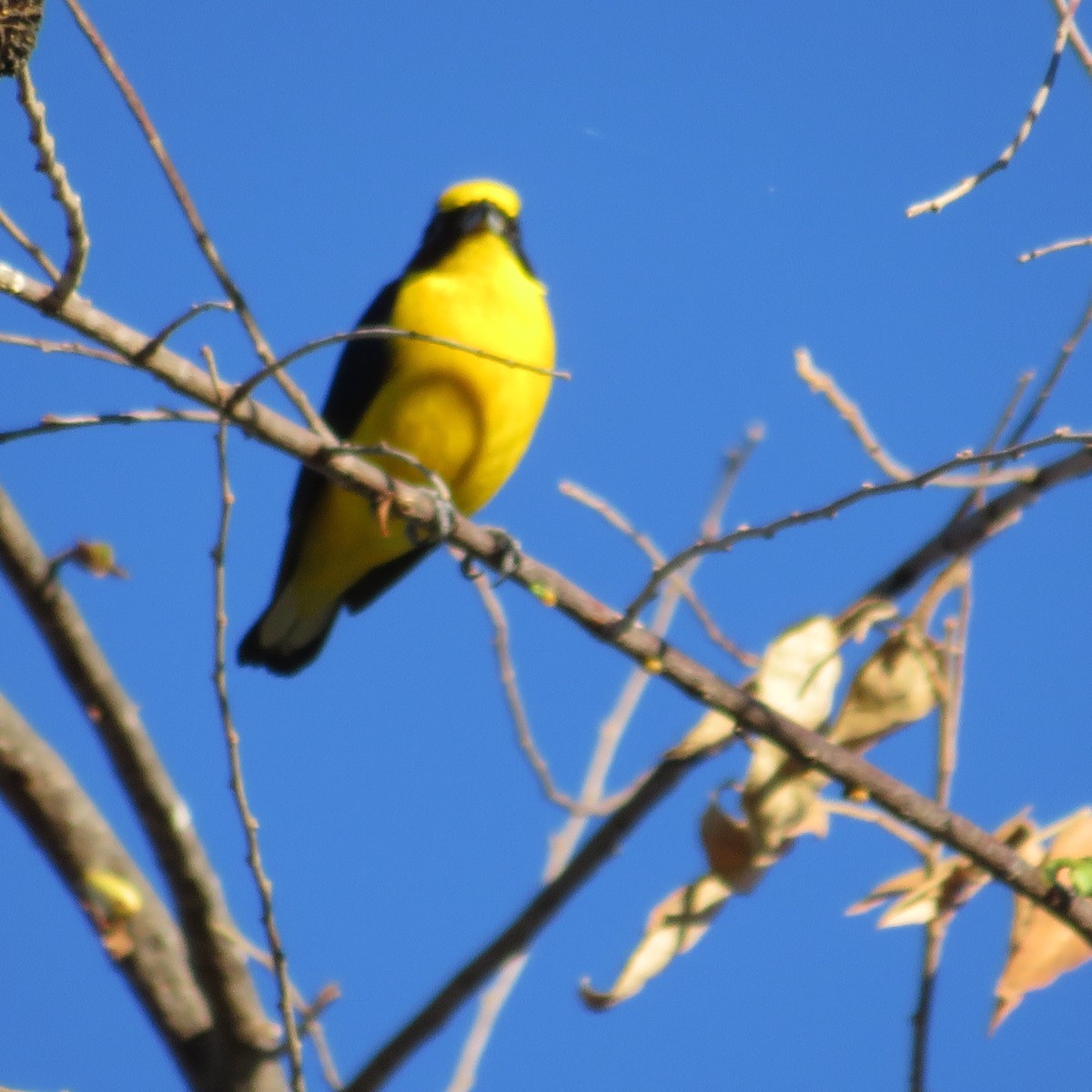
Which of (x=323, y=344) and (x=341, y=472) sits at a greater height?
(x=341, y=472)

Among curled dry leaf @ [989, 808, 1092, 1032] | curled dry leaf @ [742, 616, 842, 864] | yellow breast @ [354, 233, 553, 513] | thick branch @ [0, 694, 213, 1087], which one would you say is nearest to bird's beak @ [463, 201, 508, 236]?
yellow breast @ [354, 233, 553, 513]

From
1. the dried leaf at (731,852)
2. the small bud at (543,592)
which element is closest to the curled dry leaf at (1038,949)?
the dried leaf at (731,852)

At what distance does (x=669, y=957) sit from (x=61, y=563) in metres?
1.53

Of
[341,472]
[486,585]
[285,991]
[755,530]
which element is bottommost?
[285,991]

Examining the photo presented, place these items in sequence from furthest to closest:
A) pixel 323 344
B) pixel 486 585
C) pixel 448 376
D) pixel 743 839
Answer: pixel 448 376, pixel 486 585, pixel 743 839, pixel 323 344

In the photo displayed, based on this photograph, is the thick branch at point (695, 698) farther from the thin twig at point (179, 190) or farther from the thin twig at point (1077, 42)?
the thin twig at point (1077, 42)

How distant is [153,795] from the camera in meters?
3.47

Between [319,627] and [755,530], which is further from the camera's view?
[319,627]

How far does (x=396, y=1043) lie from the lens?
3.21m

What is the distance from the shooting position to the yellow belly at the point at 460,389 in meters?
4.35

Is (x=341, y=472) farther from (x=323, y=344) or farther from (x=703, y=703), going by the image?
(x=703, y=703)

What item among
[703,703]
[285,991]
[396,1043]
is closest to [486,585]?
[703,703]

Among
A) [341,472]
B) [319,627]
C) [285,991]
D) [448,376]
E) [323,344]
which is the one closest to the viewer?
[323,344]

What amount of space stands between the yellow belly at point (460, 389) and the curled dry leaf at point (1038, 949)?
73.4 inches
